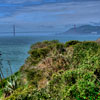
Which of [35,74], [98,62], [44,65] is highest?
[98,62]

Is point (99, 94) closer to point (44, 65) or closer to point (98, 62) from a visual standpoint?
point (98, 62)

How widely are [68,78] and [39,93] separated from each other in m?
1.57

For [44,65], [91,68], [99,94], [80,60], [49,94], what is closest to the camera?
[99,94]

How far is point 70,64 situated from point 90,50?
62.4 inches

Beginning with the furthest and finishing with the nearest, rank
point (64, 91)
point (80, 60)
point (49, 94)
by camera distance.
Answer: point (80, 60)
point (49, 94)
point (64, 91)

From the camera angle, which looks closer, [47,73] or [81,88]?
[81,88]

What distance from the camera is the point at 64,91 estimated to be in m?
7.87

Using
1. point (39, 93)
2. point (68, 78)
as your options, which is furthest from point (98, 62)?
point (39, 93)

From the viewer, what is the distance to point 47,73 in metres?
12.7

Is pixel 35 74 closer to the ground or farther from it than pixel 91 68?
closer to the ground

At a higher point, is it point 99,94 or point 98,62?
point 98,62

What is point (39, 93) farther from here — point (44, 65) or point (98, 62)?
point (44, 65)

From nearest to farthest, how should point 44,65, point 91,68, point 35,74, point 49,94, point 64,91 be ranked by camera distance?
point 64,91 → point 49,94 → point 91,68 → point 44,65 → point 35,74

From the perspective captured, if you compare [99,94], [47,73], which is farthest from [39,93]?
[47,73]
